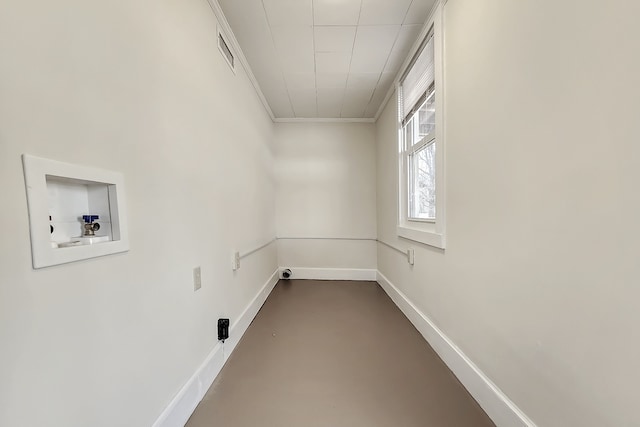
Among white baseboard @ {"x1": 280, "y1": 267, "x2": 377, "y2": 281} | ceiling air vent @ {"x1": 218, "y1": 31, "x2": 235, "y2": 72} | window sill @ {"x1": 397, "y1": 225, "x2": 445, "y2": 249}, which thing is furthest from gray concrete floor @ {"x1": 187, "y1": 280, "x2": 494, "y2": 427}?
ceiling air vent @ {"x1": 218, "y1": 31, "x2": 235, "y2": 72}

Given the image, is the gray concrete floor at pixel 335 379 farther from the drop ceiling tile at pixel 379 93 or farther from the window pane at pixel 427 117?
the drop ceiling tile at pixel 379 93

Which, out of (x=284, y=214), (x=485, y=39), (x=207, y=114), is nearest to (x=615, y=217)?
(x=485, y=39)

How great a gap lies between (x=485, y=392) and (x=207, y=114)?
83.0 inches

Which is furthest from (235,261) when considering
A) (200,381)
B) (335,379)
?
(335,379)

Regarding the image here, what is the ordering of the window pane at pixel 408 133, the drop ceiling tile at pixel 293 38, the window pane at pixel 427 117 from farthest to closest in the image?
the window pane at pixel 408 133 → the window pane at pixel 427 117 → the drop ceiling tile at pixel 293 38

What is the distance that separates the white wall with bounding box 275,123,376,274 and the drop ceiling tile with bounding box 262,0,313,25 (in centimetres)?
211

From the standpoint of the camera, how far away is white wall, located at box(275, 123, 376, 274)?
406 centimetres

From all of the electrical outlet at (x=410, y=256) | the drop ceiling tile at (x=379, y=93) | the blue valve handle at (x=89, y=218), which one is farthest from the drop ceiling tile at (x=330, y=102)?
the blue valve handle at (x=89, y=218)

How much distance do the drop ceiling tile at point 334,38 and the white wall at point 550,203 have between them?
29.2 inches

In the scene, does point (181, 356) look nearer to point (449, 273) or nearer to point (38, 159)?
point (38, 159)

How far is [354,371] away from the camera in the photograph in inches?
68.7

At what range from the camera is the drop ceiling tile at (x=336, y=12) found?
179 centimetres

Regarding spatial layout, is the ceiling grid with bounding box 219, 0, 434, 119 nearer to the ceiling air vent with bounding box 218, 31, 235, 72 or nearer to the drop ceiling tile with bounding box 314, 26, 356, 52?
the drop ceiling tile with bounding box 314, 26, 356, 52

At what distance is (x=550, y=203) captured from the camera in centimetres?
99
